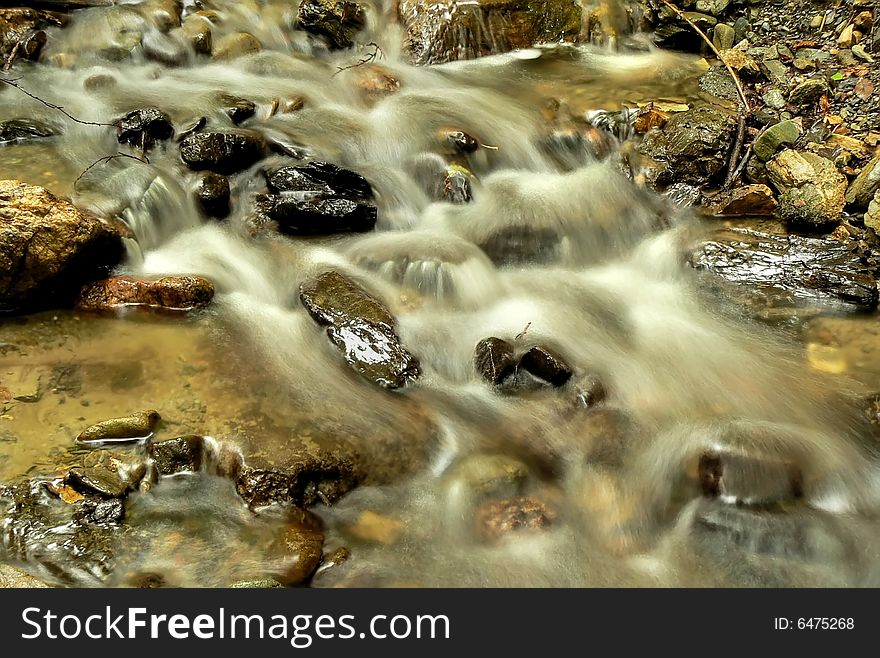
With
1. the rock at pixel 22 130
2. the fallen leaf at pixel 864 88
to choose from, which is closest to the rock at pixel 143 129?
the rock at pixel 22 130

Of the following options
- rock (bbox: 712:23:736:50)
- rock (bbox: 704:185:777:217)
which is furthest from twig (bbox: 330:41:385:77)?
rock (bbox: 704:185:777:217)

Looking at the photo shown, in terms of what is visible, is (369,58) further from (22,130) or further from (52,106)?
(22,130)

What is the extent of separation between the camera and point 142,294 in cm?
542

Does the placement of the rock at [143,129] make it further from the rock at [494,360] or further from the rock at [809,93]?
the rock at [809,93]

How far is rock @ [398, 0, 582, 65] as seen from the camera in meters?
9.72

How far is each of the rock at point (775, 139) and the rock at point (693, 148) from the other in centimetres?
31

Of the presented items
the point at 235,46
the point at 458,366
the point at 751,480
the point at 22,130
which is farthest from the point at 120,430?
the point at 235,46

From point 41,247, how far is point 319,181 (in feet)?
8.18

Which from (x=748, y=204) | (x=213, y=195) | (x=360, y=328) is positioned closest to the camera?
(x=360, y=328)

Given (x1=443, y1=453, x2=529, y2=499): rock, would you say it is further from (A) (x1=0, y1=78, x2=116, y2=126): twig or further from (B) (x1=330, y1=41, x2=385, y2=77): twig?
(B) (x1=330, y1=41, x2=385, y2=77): twig

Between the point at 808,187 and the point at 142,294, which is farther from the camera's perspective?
the point at 808,187

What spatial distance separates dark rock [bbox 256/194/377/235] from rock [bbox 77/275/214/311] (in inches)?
49.4
